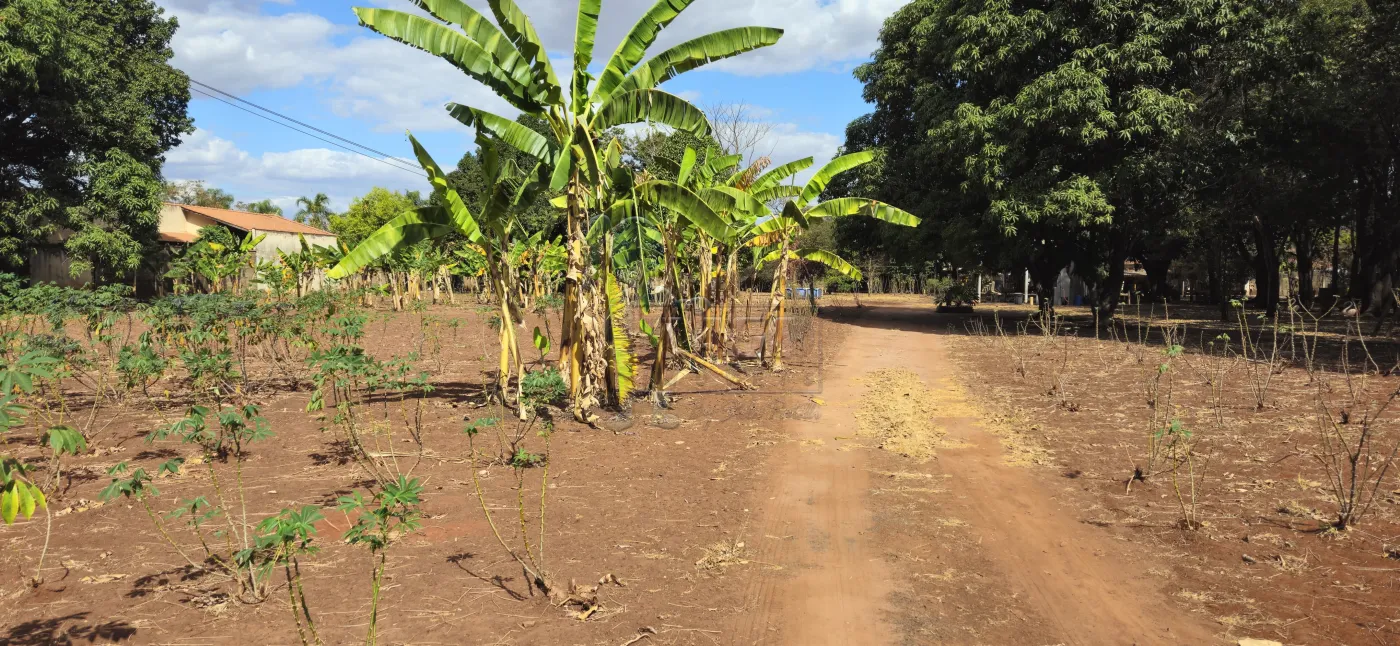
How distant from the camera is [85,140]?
23484mm

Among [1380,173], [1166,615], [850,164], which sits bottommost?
[1166,615]

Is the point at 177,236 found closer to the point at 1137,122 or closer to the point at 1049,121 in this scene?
the point at 1049,121

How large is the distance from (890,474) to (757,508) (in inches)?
66.3

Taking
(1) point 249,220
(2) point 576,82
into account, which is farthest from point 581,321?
(1) point 249,220

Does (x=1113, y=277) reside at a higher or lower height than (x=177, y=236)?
lower

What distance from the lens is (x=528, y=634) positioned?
3.97 m

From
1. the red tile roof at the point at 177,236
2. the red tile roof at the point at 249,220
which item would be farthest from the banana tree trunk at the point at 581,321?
the red tile roof at the point at 177,236

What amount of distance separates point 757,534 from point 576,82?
463 centimetres

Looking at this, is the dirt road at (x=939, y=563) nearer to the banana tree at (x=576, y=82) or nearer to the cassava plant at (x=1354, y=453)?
the cassava plant at (x=1354, y=453)

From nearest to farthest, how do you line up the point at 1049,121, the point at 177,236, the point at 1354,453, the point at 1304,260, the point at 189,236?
the point at 1354,453 < the point at 1049,121 < the point at 1304,260 < the point at 177,236 < the point at 189,236

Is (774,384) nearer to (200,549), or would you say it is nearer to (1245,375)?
(1245,375)

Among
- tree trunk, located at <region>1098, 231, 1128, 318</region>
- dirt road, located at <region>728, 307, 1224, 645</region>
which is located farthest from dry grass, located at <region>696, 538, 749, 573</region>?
tree trunk, located at <region>1098, 231, 1128, 318</region>

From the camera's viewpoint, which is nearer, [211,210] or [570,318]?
[570,318]

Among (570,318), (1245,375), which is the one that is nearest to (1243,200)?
(1245,375)
